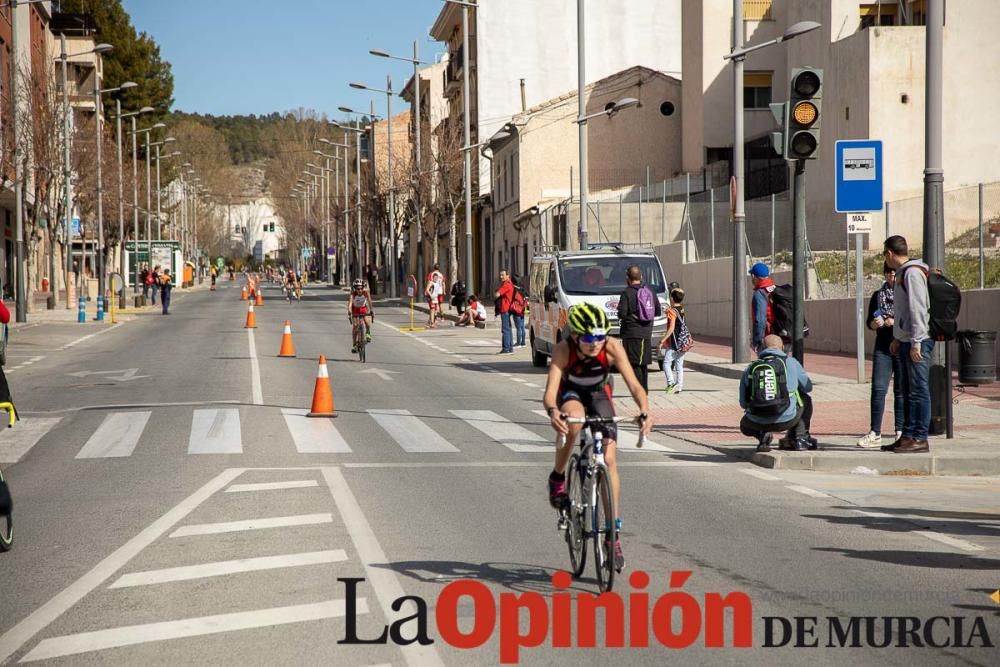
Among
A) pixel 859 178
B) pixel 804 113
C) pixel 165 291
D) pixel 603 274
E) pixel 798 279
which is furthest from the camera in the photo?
pixel 165 291

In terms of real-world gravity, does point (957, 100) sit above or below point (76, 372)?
above

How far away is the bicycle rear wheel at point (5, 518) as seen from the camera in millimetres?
8797

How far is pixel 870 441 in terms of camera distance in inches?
543

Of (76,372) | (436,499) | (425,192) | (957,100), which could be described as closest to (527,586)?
(436,499)

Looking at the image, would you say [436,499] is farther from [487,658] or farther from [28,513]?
[487,658]

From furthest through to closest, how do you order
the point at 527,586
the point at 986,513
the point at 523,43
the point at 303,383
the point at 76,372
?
the point at 523,43 → the point at 76,372 → the point at 303,383 → the point at 986,513 → the point at 527,586

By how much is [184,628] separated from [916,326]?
8.02 m

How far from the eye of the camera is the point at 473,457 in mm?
13789

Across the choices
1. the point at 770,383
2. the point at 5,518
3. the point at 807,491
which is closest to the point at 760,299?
the point at 770,383

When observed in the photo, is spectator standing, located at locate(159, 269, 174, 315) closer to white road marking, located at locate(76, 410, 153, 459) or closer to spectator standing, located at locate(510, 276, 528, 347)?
spectator standing, located at locate(510, 276, 528, 347)

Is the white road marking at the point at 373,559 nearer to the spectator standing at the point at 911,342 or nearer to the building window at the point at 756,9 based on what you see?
the spectator standing at the point at 911,342

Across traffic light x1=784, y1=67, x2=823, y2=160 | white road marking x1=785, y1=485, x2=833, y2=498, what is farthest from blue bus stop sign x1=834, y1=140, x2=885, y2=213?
white road marking x1=785, y1=485, x2=833, y2=498

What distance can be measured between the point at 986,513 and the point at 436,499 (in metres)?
4.02

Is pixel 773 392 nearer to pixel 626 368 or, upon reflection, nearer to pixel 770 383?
pixel 770 383
